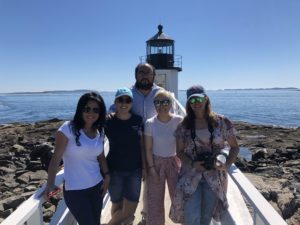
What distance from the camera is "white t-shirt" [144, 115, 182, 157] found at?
3.62 m

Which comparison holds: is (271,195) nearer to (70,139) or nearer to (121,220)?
(121,220)

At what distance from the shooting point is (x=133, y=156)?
3648 mm

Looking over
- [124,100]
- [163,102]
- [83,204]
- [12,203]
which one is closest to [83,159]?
[83,204]

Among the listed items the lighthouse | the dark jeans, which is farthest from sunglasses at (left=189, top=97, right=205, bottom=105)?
the lighthouse

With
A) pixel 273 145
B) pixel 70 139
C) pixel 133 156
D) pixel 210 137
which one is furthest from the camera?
pixel 273 145

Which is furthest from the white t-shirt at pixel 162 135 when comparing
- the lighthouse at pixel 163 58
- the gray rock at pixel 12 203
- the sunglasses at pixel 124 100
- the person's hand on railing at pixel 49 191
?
the lighthouse at pixel 163 58

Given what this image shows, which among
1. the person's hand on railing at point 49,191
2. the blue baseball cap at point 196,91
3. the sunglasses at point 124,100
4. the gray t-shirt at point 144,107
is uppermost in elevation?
the blue baseball cap at point 196,91

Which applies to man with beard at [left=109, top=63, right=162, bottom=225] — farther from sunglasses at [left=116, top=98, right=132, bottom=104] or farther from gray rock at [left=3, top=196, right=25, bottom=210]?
gray rock at [left=3, top=196, right=25, bottom=210]

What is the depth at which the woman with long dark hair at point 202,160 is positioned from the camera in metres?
3.26

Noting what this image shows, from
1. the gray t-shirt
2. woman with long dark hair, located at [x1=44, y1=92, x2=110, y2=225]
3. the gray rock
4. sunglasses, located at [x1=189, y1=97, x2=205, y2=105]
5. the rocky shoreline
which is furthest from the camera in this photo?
the gray rock

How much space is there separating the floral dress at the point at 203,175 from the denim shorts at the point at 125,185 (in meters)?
0.52

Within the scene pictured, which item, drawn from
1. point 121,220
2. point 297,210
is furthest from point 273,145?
point 121,220

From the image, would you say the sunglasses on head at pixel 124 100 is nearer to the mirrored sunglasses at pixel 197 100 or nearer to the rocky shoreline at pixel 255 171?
the mirrored sunglasses at pixel 197 100

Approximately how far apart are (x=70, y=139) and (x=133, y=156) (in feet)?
2.65
